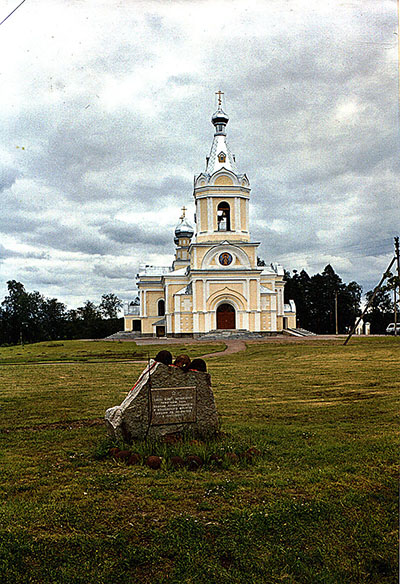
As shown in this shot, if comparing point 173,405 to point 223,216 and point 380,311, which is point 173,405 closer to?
point 380,311

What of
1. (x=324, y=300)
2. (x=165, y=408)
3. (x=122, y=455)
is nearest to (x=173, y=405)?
(x=165, y=408)

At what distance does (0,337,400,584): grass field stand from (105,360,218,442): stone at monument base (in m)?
0.20

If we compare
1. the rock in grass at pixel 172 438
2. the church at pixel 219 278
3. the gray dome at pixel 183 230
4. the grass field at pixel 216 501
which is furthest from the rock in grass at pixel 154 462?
the gray dome at pixel 183 230

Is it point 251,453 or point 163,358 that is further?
point 163,358

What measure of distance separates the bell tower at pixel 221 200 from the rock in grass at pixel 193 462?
63.5ft

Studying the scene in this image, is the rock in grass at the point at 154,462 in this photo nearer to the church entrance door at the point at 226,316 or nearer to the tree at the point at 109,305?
the tree at the point at 109,305

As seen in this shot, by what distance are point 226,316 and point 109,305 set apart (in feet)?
39.5

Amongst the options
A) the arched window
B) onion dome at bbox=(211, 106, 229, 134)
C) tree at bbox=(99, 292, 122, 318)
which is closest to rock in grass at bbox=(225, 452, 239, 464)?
onion dome at bbox=(211, 106, 229, 134)

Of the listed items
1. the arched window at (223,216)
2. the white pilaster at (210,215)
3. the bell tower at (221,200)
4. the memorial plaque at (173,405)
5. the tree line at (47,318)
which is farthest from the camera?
the white pilaster at (210,215)

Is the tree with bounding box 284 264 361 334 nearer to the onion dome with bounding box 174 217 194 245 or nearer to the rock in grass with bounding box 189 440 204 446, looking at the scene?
the rock in grass with bounding box 189 440 204 446

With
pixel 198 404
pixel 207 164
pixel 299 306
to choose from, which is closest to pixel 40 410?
pixel 198 404

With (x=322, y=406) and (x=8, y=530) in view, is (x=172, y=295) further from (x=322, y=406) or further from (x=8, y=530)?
(x=8, y=530)

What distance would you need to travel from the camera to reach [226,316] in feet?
72.3

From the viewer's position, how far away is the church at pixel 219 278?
762 inches
